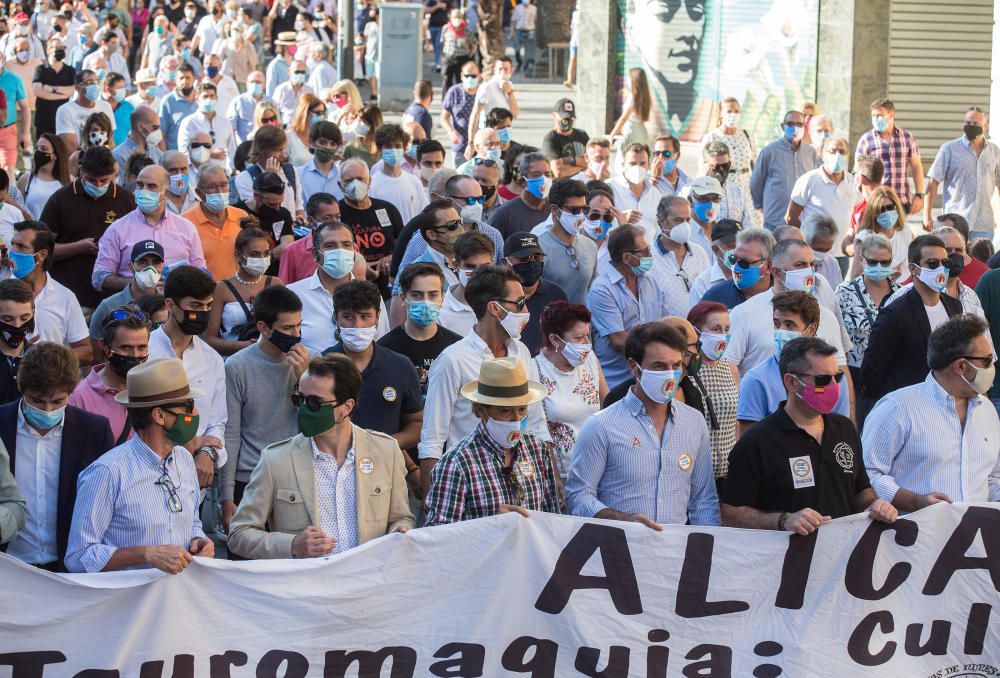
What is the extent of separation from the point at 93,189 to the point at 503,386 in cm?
546

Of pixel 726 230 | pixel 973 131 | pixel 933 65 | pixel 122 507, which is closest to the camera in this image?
pixel 122 507

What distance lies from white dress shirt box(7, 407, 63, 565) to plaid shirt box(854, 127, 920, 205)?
37.1 feet

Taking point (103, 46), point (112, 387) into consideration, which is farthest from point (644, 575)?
point (103, 46)

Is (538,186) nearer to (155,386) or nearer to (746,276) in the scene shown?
(746,276)

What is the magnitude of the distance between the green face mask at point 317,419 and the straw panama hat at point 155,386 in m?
0.47

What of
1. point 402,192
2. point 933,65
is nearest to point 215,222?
point 402,192

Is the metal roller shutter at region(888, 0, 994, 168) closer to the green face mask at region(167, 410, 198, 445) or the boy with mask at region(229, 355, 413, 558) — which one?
the boy with mask at region(229, 355, 413, 558)

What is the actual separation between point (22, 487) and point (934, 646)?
393 centimetres

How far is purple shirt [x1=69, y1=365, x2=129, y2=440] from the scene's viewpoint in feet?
23.1

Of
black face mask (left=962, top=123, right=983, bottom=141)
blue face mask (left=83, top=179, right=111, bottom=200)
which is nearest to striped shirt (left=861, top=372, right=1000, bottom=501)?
blue face mask (left=83, top=179, right=111, bottom=200)

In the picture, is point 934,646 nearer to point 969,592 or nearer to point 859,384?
point 969,592

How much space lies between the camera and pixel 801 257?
9.09 m

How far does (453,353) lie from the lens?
7.40 metres

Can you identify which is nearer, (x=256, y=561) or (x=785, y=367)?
(x=256, y=561)
